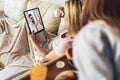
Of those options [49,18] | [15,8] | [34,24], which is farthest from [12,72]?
[15,8]

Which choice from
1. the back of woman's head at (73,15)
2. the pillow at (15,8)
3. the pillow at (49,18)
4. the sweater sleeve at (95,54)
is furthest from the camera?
the pillow at (15,8)

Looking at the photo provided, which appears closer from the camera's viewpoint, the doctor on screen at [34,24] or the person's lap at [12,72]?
the person's lap at [12,72]

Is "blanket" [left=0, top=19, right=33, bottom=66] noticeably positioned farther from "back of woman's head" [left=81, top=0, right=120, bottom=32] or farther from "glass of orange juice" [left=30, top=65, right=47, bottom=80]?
"back of woman's head" [left=81, top=0, right=120, bottom=32]

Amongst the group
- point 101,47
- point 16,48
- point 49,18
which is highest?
point 101,47

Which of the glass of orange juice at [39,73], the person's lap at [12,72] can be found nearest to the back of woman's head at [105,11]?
the glass of orange juice at [39,73]

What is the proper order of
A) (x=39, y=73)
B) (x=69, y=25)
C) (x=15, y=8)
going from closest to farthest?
(x=69, y=25) < (x=39, y=73) < (x=15, y=8)

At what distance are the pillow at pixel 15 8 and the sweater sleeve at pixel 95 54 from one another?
6.28ft

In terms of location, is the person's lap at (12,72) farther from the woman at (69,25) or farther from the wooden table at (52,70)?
the wooden table at (52,70)

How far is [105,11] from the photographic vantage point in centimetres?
75

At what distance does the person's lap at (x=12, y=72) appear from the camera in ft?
5.48

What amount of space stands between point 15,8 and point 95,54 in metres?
2.06

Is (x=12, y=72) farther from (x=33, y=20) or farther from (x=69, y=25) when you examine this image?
(x=69, y=25)

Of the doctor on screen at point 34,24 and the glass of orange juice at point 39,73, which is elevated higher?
the doctor on screen at point 34,24

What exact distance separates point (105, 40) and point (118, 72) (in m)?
0.12
